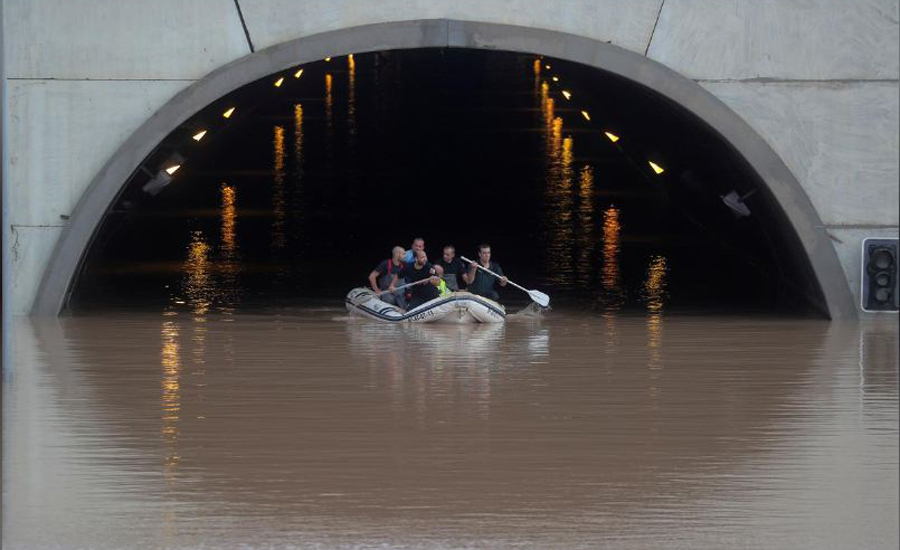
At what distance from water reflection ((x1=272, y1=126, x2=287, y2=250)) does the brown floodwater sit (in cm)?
943

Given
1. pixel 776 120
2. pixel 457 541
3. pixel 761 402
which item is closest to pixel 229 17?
pixel 776 120

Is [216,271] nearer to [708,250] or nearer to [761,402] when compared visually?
[708,250]

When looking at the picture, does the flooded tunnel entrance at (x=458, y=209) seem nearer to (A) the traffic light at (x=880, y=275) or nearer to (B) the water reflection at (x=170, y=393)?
(A) the traffic light at (x=880, y=275)

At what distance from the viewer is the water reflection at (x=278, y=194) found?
1169 inches

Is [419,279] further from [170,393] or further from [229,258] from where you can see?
[170,393]

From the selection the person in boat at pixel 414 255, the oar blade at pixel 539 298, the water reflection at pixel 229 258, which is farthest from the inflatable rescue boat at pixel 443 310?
the water reflection at pixel 229 258

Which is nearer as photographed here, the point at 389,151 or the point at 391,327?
the point at 391,327

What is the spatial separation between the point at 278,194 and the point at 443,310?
54.5 ft

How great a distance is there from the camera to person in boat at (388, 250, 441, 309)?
21469 mm

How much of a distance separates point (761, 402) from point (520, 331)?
208 inches

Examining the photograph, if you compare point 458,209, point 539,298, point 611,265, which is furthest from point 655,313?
point 458,209

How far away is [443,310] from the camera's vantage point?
20781 millimetres

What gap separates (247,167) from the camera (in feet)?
139

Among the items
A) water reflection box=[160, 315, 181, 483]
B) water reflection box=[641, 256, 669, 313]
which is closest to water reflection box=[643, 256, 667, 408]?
water reflection box=[641, 256, 669, 313]
